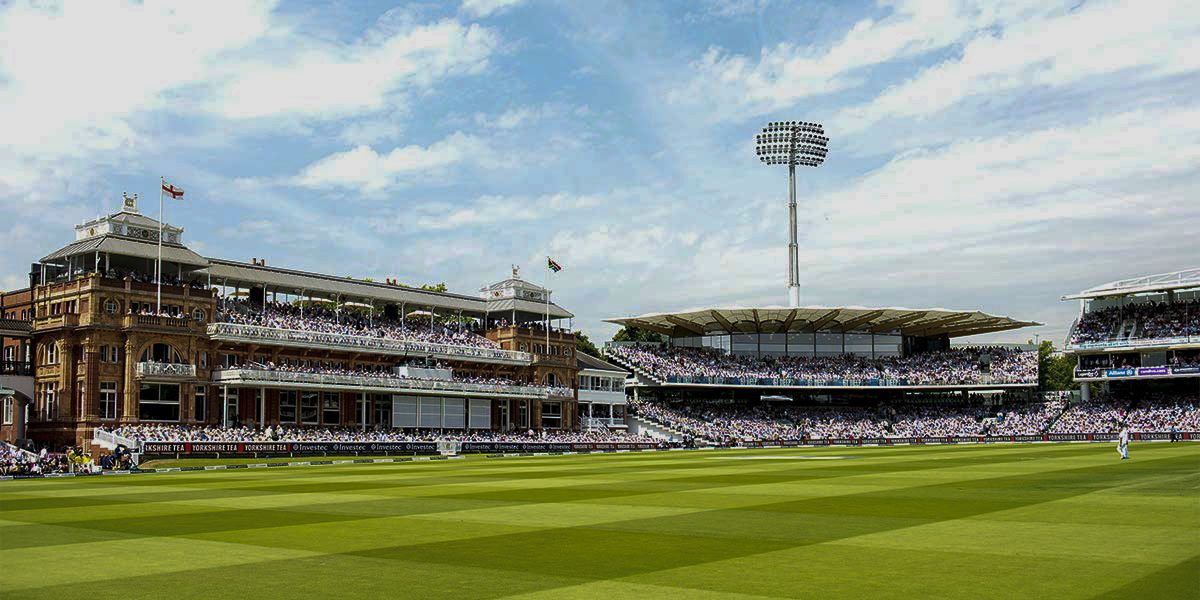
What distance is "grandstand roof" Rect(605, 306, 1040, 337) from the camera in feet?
296

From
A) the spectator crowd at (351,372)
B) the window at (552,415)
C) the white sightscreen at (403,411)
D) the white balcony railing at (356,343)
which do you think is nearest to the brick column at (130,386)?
the white balcony railing at (356,343)

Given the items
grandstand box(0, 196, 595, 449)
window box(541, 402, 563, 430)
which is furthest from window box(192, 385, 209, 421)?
window box(541, 402, 563, 430)

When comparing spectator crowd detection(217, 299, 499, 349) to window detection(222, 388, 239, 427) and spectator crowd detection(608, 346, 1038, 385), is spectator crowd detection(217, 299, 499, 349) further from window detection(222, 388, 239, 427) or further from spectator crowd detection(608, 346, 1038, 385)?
spectator crowd detection(608, 346, 1038, 385)

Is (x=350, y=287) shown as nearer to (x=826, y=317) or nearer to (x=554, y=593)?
(x=826, y=317)

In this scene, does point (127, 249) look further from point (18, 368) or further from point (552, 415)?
point (552, 415)

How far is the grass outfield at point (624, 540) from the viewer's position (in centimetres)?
1182

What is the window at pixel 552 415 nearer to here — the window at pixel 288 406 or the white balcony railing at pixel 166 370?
the window at pixel 288 406

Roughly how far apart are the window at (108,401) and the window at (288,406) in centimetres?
1036

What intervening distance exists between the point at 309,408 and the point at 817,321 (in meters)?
47.7

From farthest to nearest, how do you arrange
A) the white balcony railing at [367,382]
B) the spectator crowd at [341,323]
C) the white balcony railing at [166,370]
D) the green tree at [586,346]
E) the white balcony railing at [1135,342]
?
the green tree at [586,346] → the white balcony railing at [1135,342] → the spectator crowd at [341,323] → the white balcony railing at [367,382] → the white balcony railing at [166,370]

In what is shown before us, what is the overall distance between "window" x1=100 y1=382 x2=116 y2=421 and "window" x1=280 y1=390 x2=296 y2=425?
408 inches

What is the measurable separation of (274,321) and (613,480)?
133 ft

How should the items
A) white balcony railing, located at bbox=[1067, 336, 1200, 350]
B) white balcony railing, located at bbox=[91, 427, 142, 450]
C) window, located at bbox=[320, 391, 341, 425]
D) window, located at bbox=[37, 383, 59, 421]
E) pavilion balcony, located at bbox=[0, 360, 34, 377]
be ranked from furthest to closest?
white balcony railing, located at bbox=[1067, 336, 1200, 350] → window, located at bbox=[320, 391, 341, 425] → pavilion balcony, located at bbox=[0, 360, 34, 377] → window, located at bbox=[37, 383, 59, 421] → white balcony railing, located at bbox=[91, 427, 142, 450]

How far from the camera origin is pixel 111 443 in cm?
5259
